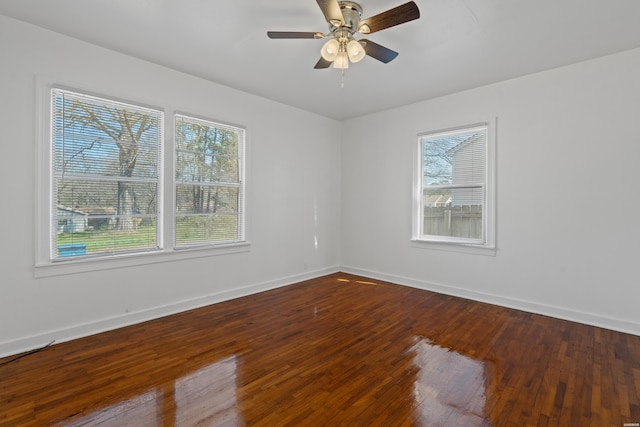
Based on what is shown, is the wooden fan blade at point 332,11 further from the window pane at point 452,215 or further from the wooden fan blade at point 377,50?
the window pane at point 452,215

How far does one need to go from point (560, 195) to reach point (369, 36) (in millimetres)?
2712

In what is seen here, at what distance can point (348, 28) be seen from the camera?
7.77ft

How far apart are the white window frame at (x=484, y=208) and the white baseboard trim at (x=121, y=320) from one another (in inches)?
88.0

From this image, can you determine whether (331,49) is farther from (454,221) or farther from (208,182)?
(454,221)

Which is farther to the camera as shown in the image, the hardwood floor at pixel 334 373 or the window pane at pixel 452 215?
the window pane at pixel 452 215

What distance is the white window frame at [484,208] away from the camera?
3939 mm

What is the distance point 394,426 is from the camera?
177 cm

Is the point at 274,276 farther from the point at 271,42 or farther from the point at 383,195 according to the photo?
the point at 271,42

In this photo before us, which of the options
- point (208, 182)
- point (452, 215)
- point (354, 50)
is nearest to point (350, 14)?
point (354, 50)

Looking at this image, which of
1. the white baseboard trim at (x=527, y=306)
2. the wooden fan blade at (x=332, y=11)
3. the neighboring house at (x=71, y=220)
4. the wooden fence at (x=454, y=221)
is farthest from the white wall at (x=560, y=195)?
the neighboring house at (x=71, y=220)

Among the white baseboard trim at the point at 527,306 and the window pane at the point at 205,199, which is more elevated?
the window pane at the point at 205,199

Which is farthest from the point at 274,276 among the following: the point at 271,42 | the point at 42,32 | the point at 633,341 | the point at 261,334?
the point at 633,341

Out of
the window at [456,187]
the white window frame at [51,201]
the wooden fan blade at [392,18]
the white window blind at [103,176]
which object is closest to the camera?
the wooden fan blade at [392,18]

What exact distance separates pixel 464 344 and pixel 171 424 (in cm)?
239
